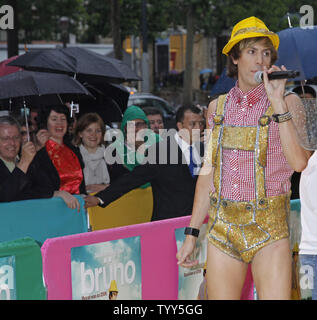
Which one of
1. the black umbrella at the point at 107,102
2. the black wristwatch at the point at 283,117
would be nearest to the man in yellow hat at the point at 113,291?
the black wristwatch at the point at 283,117

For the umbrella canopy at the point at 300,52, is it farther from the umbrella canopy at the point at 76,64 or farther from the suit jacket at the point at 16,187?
the suit jacket at the point at 16,187

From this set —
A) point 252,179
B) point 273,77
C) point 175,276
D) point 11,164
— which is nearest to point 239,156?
point 252,179

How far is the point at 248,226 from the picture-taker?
3641mm

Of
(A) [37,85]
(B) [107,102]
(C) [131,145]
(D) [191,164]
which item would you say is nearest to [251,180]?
(D) [191,164]

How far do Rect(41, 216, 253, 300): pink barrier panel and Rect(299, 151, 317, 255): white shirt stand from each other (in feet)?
1.30

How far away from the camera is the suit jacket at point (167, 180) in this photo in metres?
5.29

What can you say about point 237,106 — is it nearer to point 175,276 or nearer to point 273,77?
point 273,77

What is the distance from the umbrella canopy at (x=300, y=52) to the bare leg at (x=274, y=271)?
3672 millimetres

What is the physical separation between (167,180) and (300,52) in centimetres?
267

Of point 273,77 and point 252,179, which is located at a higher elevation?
point 273,77

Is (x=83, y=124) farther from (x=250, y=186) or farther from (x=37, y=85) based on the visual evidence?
(x=250, y=186)

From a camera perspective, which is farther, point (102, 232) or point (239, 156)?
point (102, 232)
